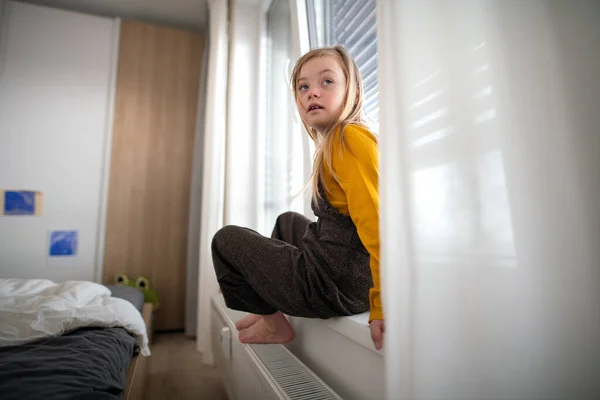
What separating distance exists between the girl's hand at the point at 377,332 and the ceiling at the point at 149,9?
268 centimetres

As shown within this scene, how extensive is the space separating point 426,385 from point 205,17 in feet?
9.69

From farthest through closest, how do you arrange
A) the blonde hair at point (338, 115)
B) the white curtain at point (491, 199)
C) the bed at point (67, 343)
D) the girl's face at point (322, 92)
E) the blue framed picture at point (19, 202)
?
the blue framed picture at point (19, 202) → the girl's face at point (322, 92) → the blonde hair at point (338, 115) → the bed at point (67, 343) → the white curtain at point (491, 199)

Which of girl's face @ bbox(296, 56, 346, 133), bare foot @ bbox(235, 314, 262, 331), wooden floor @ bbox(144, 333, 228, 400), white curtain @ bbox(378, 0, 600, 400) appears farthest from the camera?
wooden floor @ bbox(144, 333, 228, 400)

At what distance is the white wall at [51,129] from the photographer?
2.28 metres

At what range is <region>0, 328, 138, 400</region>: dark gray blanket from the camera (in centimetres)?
67

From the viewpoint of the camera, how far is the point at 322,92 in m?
0.93

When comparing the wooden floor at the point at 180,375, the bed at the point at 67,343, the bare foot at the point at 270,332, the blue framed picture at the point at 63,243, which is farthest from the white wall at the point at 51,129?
the bare foot at the point at 270,332

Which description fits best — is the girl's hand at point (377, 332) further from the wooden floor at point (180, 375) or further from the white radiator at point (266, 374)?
the wooden floor at point (180, 375)

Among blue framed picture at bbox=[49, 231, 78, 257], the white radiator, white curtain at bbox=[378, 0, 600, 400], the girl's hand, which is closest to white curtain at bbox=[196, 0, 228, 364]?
the white radiator

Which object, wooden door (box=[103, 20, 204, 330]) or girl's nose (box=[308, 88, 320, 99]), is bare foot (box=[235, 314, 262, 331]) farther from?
wooden door (box=[103, 20, 204, 330])

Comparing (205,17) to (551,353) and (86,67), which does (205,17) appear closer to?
(86,67)

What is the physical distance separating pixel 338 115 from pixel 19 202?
94.0 inches

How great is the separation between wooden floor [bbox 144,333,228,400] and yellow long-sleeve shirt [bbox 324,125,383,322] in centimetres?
105

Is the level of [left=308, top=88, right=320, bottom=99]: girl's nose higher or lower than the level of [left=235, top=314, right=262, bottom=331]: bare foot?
higher
